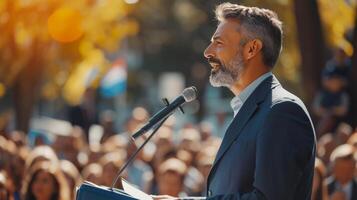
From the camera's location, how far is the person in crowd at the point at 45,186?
938 centimetres

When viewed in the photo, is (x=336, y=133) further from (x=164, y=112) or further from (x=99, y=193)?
(x=99, y=193)

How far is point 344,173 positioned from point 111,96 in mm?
12964

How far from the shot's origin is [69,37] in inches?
856

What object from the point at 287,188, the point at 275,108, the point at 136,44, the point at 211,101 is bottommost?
the point at 211,101

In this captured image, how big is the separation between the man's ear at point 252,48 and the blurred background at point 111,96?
2442 mm

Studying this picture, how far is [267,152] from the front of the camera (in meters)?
4.71

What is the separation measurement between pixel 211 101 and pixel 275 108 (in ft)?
121

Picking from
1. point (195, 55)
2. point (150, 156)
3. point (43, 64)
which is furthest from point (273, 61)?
point (195, 55)

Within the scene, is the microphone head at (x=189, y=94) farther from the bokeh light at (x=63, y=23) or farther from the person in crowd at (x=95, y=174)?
the bokeh light at (x=63, y=23)

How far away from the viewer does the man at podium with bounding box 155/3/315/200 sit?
15.4 ft

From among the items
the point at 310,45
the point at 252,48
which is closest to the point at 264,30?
the point at 252,48

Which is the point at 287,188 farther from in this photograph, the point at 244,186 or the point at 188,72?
the point at 188,72

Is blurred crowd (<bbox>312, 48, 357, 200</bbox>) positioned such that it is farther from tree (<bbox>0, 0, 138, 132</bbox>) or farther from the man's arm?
tree (<bbox>0, 0, 138, 132</bbox>)

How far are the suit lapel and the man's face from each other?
0.40 ft
